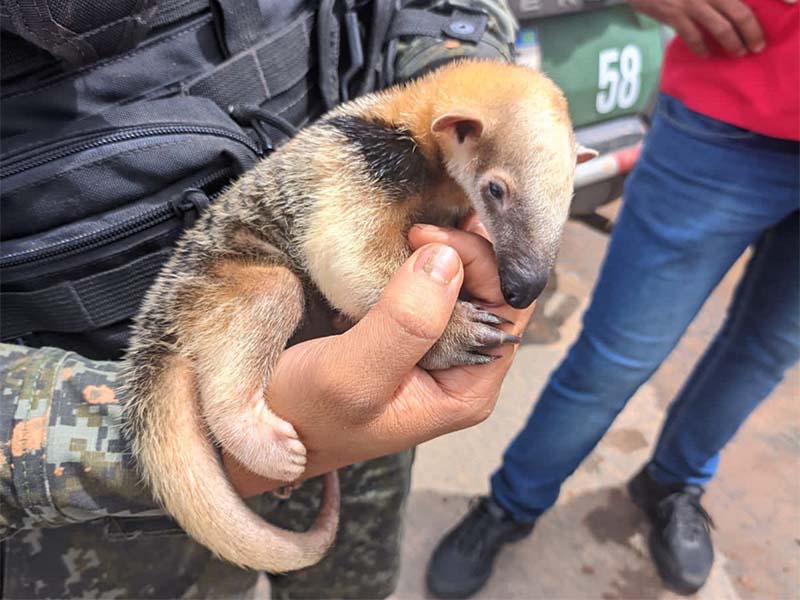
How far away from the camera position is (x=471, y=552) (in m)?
2.42

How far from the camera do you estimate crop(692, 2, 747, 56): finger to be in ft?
5.16

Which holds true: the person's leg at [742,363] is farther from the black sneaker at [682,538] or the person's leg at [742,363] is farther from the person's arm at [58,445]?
the person's arm at [58,445]

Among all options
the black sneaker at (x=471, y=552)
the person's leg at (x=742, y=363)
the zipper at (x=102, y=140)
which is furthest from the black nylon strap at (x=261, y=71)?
the black sneaker at (x=471, y=552)

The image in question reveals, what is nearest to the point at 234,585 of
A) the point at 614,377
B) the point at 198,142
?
the point at 198,142

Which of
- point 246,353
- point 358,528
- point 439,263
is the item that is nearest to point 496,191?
point 439,263

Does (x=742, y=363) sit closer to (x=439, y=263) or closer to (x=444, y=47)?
(x=444, y=47)

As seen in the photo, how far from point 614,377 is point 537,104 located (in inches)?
40.4

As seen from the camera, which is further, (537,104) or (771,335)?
(771,335)

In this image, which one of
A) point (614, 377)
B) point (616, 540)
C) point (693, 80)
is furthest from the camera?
point (616, 540)

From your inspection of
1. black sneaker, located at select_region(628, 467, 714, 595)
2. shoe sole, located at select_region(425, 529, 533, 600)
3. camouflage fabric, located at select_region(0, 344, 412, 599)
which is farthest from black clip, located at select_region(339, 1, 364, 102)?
black sneaker, located at select_region(628, 467, 714, 595)

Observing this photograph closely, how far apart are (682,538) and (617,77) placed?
1.84 meters

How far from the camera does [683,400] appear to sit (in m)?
2.41

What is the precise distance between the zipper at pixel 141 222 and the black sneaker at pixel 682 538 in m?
2.06

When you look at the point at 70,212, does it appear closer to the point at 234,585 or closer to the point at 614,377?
the point at 234,585
